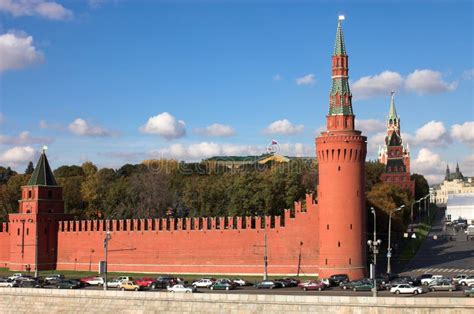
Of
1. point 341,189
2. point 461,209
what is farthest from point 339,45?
point 461,209

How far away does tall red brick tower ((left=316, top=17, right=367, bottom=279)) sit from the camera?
68438 mm

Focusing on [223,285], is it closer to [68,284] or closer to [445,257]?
[68,284]

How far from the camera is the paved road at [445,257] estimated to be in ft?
246

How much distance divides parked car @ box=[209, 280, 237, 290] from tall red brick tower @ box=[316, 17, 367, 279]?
990 cm

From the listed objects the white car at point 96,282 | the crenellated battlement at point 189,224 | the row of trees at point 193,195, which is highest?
the row of trees at point 193,195

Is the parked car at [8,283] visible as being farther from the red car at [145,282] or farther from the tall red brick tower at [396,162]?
the tall red brick tower at [396,162]

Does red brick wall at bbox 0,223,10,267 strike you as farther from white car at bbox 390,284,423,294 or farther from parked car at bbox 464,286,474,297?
parked car at bbox 464,286,474,297

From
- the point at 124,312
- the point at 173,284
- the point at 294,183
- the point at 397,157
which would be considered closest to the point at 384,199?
the point at 294,183

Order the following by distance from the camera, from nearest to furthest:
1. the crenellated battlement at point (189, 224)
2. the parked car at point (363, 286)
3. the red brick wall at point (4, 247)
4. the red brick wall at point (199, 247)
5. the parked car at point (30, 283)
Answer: the parked car at point (363, 286)
the parked car at point (30, 283)
the red brick wall at point (199, 247)
the crenellated battlement at point (189, 224)
the red brick wall at point (4, 247)

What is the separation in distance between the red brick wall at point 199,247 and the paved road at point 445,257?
1127 centimetres

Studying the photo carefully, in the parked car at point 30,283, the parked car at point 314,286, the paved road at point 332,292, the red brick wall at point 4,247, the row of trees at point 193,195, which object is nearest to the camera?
the paved road at point 332,292

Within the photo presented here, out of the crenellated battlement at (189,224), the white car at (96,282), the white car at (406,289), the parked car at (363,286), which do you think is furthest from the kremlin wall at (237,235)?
the white car at (96,282)

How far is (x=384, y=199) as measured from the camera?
9825 centimetres

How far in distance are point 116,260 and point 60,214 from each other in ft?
34.8
